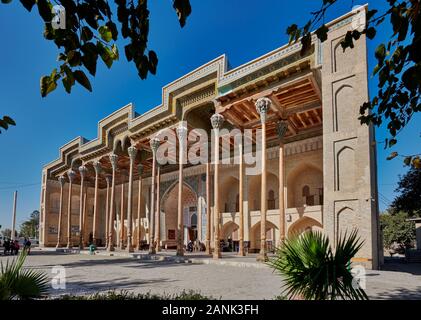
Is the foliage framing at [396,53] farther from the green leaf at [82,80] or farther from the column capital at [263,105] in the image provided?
the column capital at [263,105]

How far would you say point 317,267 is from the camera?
12.9ft

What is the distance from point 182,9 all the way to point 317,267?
10.5 feet

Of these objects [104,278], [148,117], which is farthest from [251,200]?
[104,278]

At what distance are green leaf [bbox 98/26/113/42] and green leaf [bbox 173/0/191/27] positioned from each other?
0.54 meters

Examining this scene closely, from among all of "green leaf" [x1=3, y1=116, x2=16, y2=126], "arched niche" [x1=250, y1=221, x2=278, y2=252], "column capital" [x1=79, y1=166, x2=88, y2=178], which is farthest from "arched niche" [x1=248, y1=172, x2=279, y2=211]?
"green leaf" [x1=3, y1=116, x2=16, y2=126]

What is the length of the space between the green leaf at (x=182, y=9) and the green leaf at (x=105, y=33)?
0.54 metres

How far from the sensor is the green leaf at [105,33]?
239 cm

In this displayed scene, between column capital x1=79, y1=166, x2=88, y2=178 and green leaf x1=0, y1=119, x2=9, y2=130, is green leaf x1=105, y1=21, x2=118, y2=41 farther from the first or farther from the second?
column capital x1=79, y1=166, x2=88, y2=178

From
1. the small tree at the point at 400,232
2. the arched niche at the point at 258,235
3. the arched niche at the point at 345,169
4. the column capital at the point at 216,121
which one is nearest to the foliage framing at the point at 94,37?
the arched niche at the point at 345,169

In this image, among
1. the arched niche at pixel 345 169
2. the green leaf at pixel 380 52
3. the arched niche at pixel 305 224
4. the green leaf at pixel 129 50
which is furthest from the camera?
the arched niche at pixel 305 224

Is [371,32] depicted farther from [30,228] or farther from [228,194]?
[30,228]

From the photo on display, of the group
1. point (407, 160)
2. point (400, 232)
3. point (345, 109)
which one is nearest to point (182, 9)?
point (407, 160)

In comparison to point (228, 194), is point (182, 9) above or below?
above

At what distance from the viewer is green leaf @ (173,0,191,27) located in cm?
220
